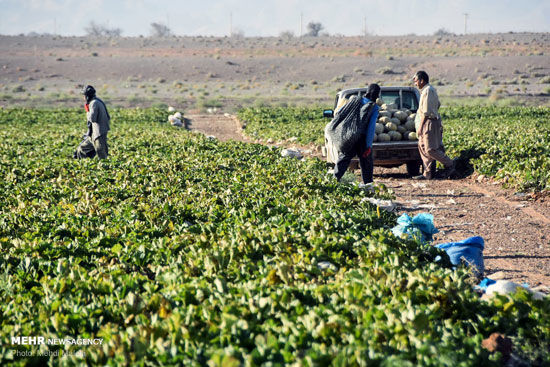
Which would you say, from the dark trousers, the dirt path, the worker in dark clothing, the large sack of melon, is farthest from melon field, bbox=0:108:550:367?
the large sack of melon

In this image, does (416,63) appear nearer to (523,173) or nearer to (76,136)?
(76,136)

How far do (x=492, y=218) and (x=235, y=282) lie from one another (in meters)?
5.38

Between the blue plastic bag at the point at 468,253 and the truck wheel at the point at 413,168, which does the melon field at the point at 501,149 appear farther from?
the blue plastic bag at the point at 468,253

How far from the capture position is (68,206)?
7.42 m

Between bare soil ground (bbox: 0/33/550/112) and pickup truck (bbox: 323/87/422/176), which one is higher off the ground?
bare soil ground (bbox: 0/33/550/112)

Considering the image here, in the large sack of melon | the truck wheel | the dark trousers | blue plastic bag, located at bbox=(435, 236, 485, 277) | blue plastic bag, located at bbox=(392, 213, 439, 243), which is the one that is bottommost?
the truck wheel

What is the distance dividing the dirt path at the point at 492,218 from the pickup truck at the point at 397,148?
1.29 ft

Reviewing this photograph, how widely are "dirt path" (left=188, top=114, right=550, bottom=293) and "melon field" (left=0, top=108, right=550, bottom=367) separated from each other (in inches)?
48.9

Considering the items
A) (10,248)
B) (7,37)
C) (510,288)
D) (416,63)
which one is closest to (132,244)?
(10,248)

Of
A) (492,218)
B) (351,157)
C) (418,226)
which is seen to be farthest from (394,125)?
(418,226)

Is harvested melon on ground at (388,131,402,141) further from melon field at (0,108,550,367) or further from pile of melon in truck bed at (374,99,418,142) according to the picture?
melon field at (0,108,550,367)

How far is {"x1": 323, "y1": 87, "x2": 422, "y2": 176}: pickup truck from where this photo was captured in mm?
12109

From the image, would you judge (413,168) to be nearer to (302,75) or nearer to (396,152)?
(396,152)

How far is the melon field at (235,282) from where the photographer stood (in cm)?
336
